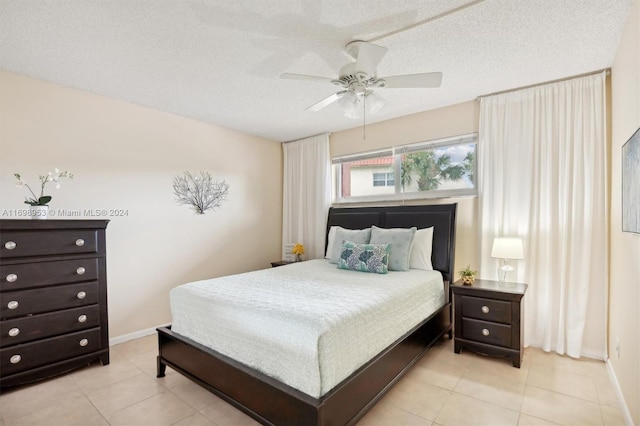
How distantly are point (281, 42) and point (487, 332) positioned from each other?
295cm

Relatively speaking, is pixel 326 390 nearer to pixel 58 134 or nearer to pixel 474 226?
pixel 474 226

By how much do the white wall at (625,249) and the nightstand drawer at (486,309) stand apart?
72 cm

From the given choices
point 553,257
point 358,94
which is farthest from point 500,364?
point 358,94

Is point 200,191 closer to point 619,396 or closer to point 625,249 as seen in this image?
point 625,249

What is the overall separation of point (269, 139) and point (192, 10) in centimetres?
313

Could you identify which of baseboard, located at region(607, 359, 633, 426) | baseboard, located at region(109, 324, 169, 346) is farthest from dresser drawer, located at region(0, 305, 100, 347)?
baseboard, located at region(607, 359, 633, 426)

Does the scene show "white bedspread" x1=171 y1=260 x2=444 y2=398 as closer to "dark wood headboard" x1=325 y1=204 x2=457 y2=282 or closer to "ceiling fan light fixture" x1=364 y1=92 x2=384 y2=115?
"dark wood headboard" x1=325 y1=204 x2=457 y2=282

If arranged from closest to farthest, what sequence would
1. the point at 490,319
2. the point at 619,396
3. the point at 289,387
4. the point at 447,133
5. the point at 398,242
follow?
the point at 289,387
the point at 619,396
the point at 490,319
the point at 398,242
the point at 447,133

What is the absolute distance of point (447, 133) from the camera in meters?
3.72

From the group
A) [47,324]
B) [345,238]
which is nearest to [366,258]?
[345,238]

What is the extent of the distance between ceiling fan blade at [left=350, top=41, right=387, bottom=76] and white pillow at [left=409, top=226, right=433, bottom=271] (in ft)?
6.17

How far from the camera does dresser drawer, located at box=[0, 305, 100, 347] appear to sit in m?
2.38

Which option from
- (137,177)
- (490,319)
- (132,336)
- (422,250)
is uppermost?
(137,177)

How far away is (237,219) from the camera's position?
181 inches
